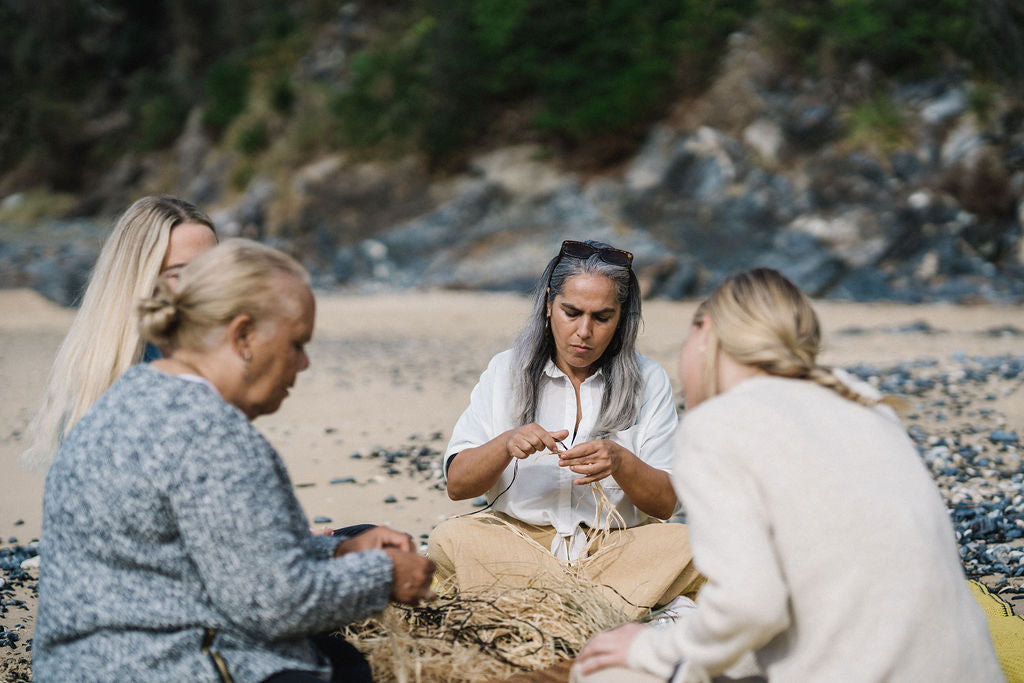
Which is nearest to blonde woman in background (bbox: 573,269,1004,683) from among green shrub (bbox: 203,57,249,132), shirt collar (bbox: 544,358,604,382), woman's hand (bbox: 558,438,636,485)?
woman's hand (bbox: 558,438,636,485)

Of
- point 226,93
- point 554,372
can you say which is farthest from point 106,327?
point 226,93

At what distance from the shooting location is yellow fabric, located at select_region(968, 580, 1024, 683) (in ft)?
10.7

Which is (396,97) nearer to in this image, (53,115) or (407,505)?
(53,115)

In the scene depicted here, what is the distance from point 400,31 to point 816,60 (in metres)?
11.2

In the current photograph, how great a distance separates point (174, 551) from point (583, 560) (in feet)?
6.27

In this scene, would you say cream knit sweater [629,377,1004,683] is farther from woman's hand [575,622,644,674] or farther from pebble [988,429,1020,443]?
pebble [988,429,1020,443]

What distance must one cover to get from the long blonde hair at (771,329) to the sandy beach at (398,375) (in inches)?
10.1

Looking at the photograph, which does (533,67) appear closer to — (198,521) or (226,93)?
(226,93)

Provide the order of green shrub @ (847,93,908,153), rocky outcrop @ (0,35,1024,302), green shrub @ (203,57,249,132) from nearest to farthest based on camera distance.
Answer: rocky outcrop @ (0,35,1024,302)
green shrub @ (847,93,908,153)
green shrub @ (203,57,249,132)

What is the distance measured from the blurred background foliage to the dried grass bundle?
53.3 ft

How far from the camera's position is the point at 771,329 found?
2.06 metres

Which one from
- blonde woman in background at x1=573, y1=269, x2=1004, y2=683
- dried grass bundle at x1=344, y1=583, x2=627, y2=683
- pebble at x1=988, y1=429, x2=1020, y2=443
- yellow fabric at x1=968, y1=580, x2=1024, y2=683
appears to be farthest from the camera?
pebble at x1=988, y1=429, x2=1020, y2=443

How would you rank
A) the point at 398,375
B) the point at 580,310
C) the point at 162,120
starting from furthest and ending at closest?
the point at 162,120 < the point at 398,375 < the point at 580,310

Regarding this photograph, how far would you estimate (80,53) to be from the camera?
32.8m
